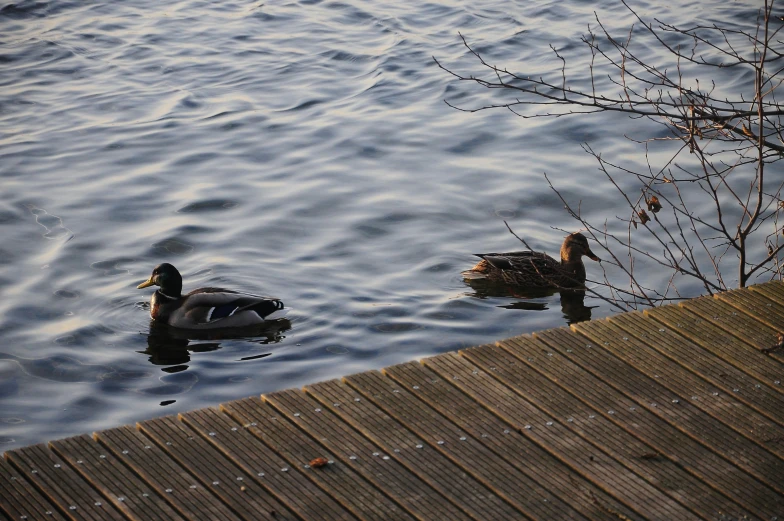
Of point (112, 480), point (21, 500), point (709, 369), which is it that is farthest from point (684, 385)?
point (21, 500)

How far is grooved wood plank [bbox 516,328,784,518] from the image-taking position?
404 centimetres

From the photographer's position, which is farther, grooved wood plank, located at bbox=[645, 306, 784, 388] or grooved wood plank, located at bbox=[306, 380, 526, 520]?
grooved wood plank, located at bbox=[645, 306, 784, 388]

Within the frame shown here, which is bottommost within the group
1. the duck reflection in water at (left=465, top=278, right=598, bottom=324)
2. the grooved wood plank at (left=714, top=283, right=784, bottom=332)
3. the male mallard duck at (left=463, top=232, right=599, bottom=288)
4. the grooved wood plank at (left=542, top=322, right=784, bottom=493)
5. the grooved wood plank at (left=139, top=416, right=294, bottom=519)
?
the duck reflection in water at (left=465, top=278, right=598, bottom=324)

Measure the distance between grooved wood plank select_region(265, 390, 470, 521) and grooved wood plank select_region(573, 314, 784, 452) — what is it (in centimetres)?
122

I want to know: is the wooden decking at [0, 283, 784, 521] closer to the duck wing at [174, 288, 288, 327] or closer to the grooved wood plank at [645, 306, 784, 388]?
the grooved wood plank at [645, 306, 784, 388]

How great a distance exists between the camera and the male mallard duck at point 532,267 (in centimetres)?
873

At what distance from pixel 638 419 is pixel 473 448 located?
0.75 metres

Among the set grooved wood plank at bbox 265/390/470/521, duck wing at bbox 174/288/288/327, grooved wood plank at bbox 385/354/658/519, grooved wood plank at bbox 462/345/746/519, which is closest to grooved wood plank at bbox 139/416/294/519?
grooved wood plank at bbox 265/390/470/521

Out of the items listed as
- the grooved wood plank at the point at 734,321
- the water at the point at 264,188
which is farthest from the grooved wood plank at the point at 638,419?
the water at the point at 264,188

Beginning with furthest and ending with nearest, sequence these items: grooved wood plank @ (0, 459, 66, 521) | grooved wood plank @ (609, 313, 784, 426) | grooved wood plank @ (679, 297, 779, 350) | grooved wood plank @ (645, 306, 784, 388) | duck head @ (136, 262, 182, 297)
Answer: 1. duck head @ (136, 262, 182, 297)
2. grooved wood plank @ (679, 297, 779, 350)
3. grooved wood plank @ (645, 306, 784, 388)
4. grooved wood plank @ (609, 313, 784, 426)
5. grooved wood plank @ (0, 459, 66, 521)

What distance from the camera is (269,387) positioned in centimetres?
719

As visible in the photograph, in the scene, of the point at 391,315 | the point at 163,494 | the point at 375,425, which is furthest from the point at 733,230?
the point at 163,494

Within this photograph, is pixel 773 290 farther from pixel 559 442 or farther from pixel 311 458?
pixel 311 458

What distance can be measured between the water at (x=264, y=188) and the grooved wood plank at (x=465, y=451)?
8.44ft
